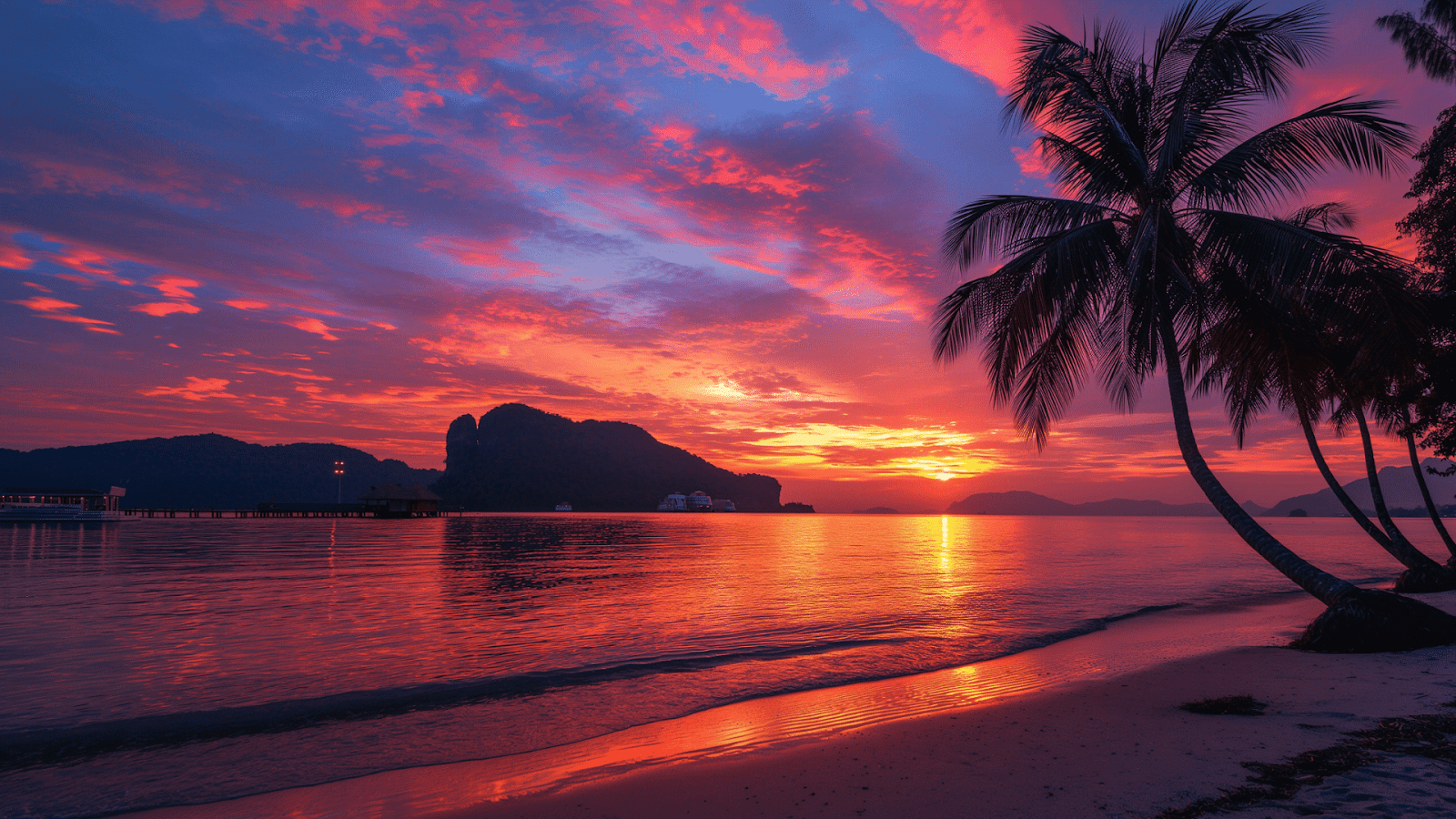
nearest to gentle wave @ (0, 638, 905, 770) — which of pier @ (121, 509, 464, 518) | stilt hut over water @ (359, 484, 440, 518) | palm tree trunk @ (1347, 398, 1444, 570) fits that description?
palm tree trunk @ (1347, 398, 1444, 570)

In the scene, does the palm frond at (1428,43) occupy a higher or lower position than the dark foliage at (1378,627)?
higher

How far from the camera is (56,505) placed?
80.3 metres

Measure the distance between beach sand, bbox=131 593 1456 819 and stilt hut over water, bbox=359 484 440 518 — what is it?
111689 millimetres

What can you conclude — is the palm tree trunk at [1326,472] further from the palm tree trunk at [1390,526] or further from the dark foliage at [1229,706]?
the dark foliage at [1229,706]

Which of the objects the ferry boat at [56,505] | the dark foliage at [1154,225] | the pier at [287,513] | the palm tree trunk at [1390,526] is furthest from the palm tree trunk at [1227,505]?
the pier at [287,513]

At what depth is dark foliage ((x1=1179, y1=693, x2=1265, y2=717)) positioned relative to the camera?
23.8ft

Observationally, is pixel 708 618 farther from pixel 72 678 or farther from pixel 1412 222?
pixel 1412 222

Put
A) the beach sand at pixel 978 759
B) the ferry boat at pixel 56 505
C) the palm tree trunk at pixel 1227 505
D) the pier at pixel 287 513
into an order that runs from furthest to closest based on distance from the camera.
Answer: the pier at pixel 287 513
the ferry boat at pixel 56 505
the palm tree trunk at pixel 1227 505
the beach sand at pixel 978 759

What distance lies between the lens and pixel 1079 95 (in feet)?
40.2

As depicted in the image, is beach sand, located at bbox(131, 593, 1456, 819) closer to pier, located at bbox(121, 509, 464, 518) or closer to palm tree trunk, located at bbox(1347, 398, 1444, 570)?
palm tree trunk, located at bbox(1347, 398, 1444, 570)

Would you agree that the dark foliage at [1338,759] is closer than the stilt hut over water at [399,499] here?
Yes

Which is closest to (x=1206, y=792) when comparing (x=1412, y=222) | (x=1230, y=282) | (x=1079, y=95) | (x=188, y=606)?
(x=1230, y=282)

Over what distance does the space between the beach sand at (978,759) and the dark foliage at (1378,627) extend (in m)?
0.35

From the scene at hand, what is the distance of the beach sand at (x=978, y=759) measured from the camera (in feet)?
16.5
